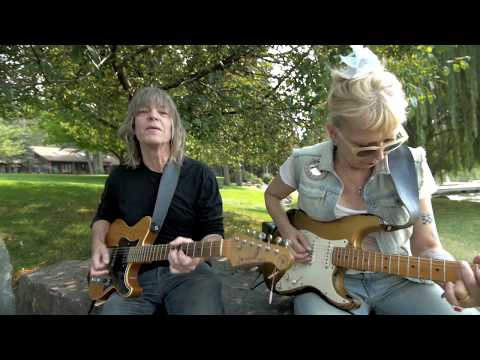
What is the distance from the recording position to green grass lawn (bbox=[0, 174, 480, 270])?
23.1ft

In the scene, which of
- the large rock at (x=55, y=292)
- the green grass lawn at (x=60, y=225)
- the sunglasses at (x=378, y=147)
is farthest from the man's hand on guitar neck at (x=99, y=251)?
Result: the green grass lawn at (x=60, y=225)

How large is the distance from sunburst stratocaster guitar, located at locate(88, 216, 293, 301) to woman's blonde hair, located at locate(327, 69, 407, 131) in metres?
0.87

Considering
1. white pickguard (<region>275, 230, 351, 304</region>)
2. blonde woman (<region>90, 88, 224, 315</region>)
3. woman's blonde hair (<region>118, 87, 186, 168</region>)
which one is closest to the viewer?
white pickguard (<region>275, 230, 351, 304</region>)

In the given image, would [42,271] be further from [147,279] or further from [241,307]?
[241,307]

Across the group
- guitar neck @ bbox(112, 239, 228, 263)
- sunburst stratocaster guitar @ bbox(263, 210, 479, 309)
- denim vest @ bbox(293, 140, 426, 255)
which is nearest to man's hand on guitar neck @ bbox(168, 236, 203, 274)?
guitar neck @ bbox(112, 239, 228, 263)

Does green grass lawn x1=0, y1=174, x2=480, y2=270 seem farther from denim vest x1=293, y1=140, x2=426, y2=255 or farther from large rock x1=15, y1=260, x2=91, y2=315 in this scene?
denim vest x1=293, y1=140, x2=426, y2=255

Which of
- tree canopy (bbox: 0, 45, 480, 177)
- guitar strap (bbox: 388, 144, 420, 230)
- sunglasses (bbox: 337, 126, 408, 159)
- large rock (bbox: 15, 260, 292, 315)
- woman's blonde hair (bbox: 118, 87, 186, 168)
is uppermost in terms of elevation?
tree canopy (bbox: 0, 45, 480, 177)

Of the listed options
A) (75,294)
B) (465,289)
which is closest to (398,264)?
(465,289)

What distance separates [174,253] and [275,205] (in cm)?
85

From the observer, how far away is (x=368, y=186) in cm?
235

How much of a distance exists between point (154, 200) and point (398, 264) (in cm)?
174

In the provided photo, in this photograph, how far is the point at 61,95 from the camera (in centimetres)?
513

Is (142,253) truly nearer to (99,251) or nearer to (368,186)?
(99,251)
